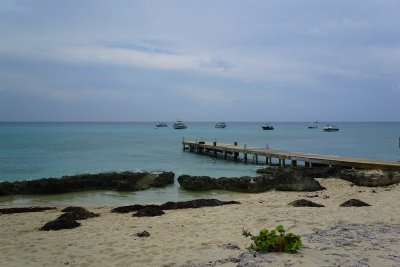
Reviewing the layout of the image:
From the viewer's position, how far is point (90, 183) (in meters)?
22.5

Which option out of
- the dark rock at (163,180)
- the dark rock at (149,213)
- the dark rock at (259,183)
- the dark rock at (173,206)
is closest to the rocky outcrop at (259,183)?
the dark rock at (259,183)

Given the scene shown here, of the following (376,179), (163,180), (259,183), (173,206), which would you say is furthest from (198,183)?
(376,179)

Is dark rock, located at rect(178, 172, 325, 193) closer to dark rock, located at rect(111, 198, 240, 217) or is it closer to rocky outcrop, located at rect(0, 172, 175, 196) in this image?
rocky outcrop, located at rect(0, 172, 175, 196)

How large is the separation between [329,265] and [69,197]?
53.7 ft

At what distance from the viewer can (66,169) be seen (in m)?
33.8

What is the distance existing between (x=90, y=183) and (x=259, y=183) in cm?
964

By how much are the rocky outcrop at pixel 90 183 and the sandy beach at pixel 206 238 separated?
22.0 feet

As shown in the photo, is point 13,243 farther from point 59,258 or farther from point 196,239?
point 196,239

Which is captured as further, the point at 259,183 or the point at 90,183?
the point at 90,183

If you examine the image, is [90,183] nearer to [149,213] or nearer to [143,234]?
[149,213]

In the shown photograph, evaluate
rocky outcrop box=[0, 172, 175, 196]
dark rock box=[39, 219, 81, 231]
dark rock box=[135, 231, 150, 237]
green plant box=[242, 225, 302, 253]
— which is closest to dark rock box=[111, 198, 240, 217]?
dark rock box=[39, 219, 81, 231]

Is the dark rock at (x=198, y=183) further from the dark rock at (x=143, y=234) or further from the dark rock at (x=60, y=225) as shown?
the dark rock at (x=143, y=234)

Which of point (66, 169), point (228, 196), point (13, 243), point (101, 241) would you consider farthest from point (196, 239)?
point (66, 169)

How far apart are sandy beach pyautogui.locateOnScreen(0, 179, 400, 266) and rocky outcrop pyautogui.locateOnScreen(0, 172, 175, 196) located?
670 cm
